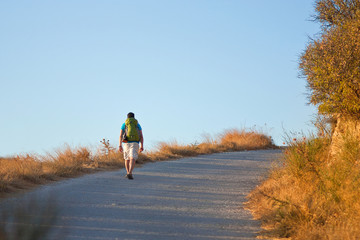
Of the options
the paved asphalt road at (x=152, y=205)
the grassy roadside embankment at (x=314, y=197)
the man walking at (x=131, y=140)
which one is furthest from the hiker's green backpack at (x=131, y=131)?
the grassy roadside embankment at (x=314, y=197)

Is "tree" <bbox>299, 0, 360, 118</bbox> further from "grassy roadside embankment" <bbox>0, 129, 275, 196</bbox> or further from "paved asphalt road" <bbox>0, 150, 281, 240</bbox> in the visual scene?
"grassy roadside embankment" <bbox>0, 129, 275, 196</bbox>

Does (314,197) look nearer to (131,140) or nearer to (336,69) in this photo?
(336,69)

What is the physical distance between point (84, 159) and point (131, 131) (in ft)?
14.9

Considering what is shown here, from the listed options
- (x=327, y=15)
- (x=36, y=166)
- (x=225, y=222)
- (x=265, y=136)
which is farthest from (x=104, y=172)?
(x=265, y=136)

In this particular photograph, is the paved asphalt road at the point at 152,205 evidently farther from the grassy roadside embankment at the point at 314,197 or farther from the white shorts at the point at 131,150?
the white shorts at the point at 131,150

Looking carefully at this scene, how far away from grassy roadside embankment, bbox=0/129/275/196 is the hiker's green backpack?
2.32 metres

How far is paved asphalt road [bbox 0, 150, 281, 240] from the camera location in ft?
25.0

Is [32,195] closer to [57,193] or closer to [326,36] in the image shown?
[57,193]

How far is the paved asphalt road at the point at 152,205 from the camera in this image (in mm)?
7633

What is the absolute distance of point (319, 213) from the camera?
7.66 m

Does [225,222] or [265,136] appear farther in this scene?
[265,136]

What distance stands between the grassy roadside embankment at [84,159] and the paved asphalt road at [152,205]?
2.57 feet

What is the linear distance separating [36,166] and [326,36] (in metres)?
9.92

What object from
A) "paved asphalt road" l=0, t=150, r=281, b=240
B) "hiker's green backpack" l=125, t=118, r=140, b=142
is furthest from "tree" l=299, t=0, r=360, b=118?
"hiker's green backpack" l=125, t=118, r=140, b=142
